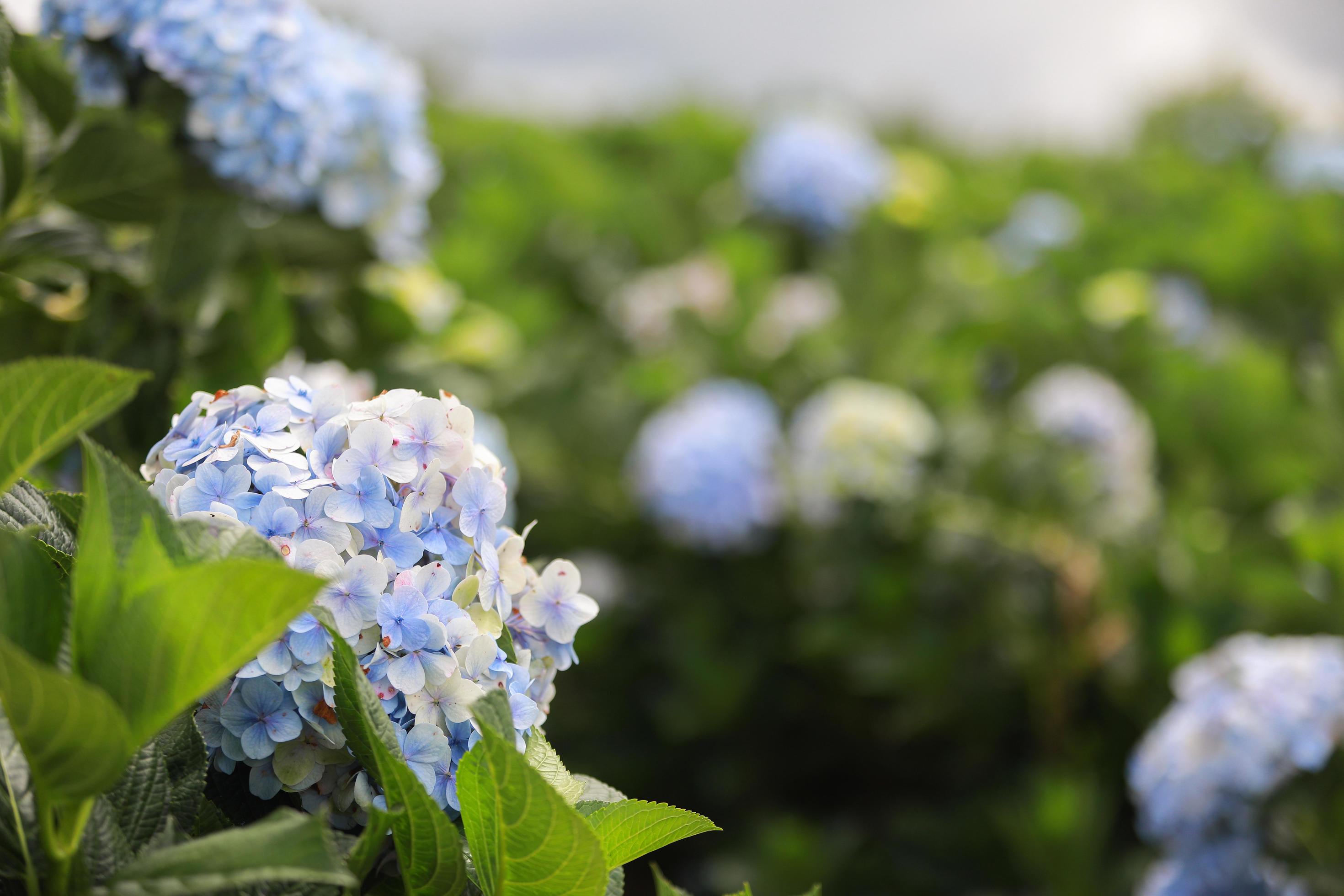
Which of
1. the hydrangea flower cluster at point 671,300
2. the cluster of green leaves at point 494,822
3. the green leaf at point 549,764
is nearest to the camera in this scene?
the cluster of green leaves at point 494,822

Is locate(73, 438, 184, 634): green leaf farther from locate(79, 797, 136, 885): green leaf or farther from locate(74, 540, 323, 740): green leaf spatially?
locate(79, 797, 136, 885): green leaf

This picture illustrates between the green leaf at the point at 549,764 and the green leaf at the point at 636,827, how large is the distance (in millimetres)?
32

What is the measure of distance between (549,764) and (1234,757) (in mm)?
1274

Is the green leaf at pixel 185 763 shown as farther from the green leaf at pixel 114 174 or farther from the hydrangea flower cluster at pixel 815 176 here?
the hydrangea flower cluster at pixel 815 176

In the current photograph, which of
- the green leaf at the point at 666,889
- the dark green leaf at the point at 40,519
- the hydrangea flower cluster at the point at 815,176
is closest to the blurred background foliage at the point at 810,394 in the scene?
the hydrangea flower cluster at the point at 815,176

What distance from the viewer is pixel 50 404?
0.65 meters

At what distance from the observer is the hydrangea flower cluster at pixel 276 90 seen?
1281 millimetres

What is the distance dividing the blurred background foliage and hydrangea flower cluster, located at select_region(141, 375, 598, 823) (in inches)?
26.6

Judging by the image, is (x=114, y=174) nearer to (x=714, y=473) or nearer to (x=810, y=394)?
(x=714, y=473)

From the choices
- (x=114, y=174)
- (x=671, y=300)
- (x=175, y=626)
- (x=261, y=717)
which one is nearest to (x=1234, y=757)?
(x=261, y=717)

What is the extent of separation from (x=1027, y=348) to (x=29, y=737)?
3.43 m

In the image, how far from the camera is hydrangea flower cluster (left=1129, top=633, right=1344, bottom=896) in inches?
61.4

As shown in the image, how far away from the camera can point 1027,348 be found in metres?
3.55

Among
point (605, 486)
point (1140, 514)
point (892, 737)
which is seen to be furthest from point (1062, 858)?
point (605, 486)
